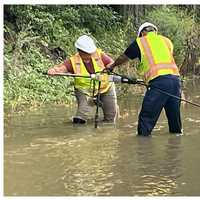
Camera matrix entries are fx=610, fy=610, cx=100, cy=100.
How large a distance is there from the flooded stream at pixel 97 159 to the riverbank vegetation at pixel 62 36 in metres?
1.95

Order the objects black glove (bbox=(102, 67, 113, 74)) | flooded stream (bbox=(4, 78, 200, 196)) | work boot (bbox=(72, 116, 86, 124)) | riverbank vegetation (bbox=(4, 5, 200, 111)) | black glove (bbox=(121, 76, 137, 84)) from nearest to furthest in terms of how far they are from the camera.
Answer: flooded stream (bbox=(4, 78, 200, 196))
black glove (bbox=(121, 76, 137, 84))
black glove (bbox=(102, 67, 113, 74))
work boot (bbox=(72, 116, 86, 124))
riverbank vegetation (bbox=(4, 5, 200, 111))

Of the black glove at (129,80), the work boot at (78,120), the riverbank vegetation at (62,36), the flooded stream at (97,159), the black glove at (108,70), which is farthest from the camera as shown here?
the riverbank vegetation at (62,36)

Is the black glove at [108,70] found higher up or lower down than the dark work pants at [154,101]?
higher up

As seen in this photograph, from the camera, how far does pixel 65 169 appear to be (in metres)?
6.42

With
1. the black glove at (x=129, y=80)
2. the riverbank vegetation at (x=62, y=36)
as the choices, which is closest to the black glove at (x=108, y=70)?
the black glove at (x=129, y=80)

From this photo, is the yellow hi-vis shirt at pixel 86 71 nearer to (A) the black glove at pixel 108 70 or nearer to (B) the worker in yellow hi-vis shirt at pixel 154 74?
(A) the black glove at pixel 108 70

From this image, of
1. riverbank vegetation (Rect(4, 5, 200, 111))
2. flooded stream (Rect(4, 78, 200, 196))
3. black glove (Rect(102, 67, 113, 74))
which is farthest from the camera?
riverbank vegetation (Rect(4, 5, 200, 111))

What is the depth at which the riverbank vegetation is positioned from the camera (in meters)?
12.1

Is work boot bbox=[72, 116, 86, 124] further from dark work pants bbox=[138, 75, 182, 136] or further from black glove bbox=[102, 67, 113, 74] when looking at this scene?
dark work pants bbox=[138, 75, 182, 136]

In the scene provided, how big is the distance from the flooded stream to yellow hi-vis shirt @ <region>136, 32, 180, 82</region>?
2.95ft

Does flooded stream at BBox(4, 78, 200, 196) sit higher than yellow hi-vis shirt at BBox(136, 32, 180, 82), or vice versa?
yellow hi-vis shirt at BBox(136, 32, 180, 82)

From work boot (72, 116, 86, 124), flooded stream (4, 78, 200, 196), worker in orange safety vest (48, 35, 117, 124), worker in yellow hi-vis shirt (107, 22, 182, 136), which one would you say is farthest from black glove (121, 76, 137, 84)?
work boot (72, 116, 86, 124)

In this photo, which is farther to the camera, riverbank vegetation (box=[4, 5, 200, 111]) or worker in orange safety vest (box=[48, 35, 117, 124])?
riverbank vegetation (box=[4, 5, 200, 111])

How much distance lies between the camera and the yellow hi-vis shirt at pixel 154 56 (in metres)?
8.49
